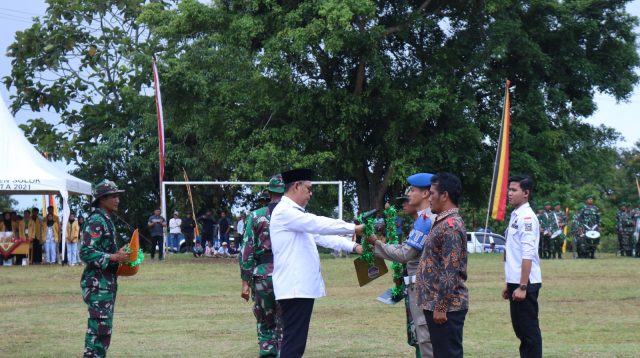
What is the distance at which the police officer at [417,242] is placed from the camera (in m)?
9.13

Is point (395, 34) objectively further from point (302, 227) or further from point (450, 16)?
point (302, 227)

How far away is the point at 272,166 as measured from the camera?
A: 1516 inches

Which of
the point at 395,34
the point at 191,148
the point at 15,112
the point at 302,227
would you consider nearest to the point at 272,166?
the point at 395,34

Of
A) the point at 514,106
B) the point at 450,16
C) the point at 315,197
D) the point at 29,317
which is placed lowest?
the point at 29,317

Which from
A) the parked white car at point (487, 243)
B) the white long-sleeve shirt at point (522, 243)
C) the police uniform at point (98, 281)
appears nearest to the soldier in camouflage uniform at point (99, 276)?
the police uniform at point (98, 281)

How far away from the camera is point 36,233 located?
35.5m

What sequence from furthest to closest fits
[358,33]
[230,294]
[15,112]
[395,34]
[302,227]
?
[15,112], [395,34], [358,33], [230,294], [302,227]

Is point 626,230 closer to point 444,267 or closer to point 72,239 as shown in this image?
point 72,239

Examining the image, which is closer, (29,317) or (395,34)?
(29,317)

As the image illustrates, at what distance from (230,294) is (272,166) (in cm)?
1681

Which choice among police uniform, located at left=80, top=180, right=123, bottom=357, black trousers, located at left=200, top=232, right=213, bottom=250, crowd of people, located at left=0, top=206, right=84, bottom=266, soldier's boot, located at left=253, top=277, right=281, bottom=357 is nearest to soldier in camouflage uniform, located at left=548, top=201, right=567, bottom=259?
→ black trousers, located at left=200, top=232, right=213, bottom=250

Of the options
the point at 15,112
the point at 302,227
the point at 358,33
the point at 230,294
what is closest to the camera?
the point at 302,227

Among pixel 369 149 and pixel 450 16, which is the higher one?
pixel 450 16

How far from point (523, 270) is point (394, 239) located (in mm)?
1223
